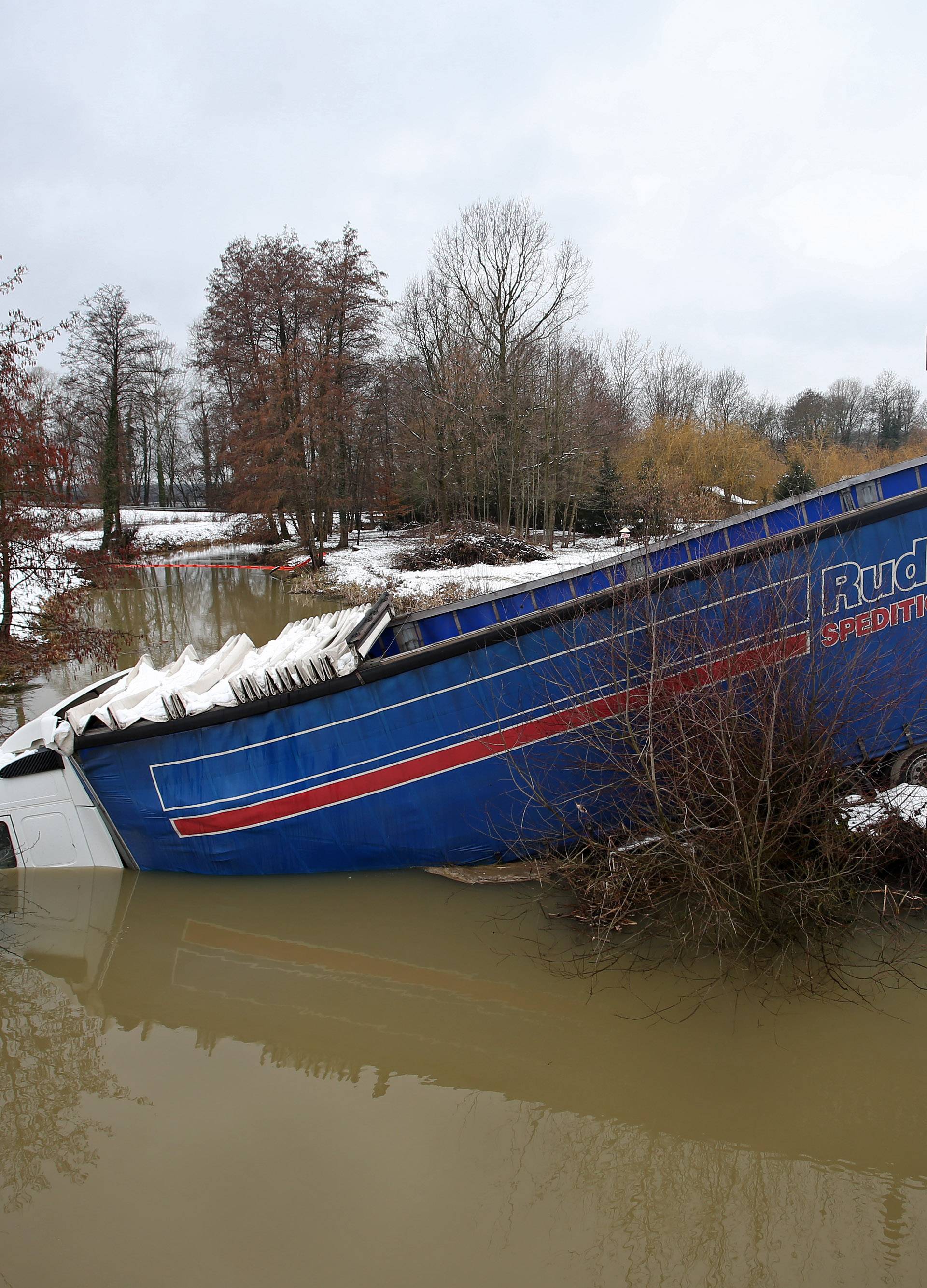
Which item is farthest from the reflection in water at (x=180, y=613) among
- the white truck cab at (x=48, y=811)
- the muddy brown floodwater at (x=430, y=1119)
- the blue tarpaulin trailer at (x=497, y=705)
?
the muddy brown floodwater at (x=430, y=1119)

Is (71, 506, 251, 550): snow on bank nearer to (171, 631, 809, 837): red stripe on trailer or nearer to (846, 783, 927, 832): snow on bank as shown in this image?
(171, 631, 809, 837): red stripe on trailer

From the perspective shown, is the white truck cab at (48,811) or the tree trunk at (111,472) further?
the tree trunk at (111,472)

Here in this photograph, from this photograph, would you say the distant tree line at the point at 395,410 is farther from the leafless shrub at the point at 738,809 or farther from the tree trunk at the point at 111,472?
the leafless shrub at the point at 738,809

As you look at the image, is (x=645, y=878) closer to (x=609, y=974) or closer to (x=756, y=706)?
(x=609, y=974)

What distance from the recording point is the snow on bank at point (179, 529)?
37.4m

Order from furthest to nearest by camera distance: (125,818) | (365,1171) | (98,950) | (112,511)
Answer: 1. (112,511)
2. (125,818)
3. (98,950)
4. (365,1171)

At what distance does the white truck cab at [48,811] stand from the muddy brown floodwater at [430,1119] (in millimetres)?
870

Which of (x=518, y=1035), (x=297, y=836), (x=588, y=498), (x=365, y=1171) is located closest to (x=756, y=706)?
(x=518, y=1035)

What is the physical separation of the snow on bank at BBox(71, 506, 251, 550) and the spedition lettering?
104ft

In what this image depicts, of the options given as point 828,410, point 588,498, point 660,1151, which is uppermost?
point 828,410

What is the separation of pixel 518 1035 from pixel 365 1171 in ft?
3.59

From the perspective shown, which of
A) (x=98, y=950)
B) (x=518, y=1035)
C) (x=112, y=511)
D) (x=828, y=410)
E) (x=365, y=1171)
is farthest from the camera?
(x=828, y=410)

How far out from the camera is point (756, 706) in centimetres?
425

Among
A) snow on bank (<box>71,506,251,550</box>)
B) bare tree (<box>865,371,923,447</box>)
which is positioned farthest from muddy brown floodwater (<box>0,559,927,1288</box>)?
bare tree (<box>865,371,923,447</box>)
